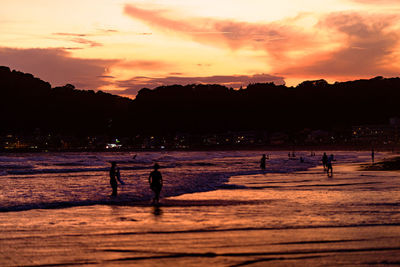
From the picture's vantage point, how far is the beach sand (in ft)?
34.2

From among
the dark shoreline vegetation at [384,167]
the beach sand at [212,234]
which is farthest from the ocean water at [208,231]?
the dark shoreline vegetation at [384,167]

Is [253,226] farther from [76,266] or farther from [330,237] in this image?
[76,266]

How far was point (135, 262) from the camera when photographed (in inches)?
400

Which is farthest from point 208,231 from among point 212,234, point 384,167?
point 384,167

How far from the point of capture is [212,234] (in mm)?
13320

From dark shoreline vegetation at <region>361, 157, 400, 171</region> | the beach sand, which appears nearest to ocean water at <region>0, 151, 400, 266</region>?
the beach sand

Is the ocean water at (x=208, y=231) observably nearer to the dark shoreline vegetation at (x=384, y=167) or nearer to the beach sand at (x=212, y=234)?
the beach sand at (x=212, y=234)

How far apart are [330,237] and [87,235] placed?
20.8 feet

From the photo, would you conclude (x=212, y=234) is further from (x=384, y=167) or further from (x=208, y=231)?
(x=384, y=167)

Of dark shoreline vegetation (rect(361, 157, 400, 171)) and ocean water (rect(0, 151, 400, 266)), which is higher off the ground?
ocean water (rect(0, 151, 400, 266))

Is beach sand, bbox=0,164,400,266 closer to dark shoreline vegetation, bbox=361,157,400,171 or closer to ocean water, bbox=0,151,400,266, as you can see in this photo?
ocean water, bbox=0,151,400,266

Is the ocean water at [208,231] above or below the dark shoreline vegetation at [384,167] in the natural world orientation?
above

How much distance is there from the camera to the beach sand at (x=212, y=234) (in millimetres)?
10438

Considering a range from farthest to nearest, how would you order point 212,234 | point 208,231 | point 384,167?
point 384,167 → point 208,231 → point 212,234
